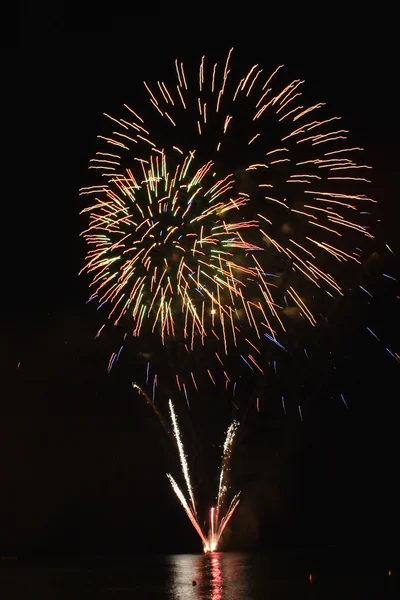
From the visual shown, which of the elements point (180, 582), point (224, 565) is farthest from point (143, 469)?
point (180, 582)

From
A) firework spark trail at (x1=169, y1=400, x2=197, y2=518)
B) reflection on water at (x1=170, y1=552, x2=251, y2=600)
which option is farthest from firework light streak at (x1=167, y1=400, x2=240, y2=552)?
reflection on water at (x1=170, y1=552, x2=251, y2=600)

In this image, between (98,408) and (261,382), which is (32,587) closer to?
(261,382)

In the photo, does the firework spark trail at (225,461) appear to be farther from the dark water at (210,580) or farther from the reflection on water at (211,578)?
the dark water at (210,580)

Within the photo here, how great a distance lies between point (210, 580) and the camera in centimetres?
1872

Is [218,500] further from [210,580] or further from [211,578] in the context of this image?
[210,580]

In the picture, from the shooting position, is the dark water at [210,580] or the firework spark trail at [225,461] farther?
the firework spark trail at [225,461]

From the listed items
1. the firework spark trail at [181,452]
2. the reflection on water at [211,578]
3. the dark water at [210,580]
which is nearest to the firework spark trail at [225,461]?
the firework spark trail at [181,452]

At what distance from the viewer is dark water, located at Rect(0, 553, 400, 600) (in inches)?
629

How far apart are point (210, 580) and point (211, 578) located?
52 cm

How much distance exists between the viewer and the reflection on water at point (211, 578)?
15.8 meters

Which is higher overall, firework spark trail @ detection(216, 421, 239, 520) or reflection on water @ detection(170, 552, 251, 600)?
firework spark trail @ detection(216, 421, 239, 520)

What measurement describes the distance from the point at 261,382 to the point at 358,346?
561 centimetres

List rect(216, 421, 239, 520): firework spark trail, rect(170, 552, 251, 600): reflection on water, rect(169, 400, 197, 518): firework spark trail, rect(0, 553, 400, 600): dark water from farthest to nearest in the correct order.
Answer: rect(216, 421, 239, 520): firework spark trail, rect(169, 400, 197, 518): firework spark trail, rect(0, 553, 400, 600): dark water, rect(170, 552, 251, 600): reflection on water

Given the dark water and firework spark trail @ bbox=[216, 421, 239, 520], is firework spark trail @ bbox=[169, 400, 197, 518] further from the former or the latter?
the dark water
